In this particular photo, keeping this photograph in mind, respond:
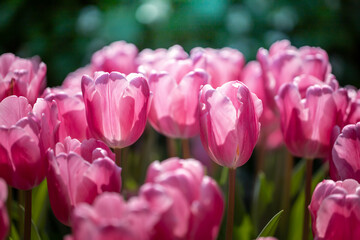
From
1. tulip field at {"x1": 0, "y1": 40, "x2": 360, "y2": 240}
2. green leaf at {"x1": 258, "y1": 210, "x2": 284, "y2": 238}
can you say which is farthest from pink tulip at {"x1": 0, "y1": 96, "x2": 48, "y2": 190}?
green leaf at {"x1": 258, "y1": 210, "x2": 284, "y2": 238}

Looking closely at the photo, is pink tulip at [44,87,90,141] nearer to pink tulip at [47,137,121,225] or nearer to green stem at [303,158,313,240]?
pink tulip at [47,137,121,225]

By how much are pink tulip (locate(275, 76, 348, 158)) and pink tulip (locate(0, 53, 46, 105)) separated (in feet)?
1.07

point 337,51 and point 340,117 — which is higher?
point 340,117

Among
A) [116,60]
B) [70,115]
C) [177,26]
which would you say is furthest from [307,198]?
[177,26]

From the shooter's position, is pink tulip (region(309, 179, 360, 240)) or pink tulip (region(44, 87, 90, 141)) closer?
pink tulip (region(309, 179, 360, 240))

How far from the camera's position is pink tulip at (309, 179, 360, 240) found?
447 mm

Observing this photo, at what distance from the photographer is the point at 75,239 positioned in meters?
0.38

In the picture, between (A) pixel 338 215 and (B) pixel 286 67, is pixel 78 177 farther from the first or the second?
(B) pixel 286 67

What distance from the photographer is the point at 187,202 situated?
0.40 meters

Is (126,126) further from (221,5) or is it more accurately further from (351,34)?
(351,34)

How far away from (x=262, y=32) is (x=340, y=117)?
1.42 meters

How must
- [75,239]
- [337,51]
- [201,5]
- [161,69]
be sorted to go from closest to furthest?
1. [75,239]
2. [161,69]
3. [201,5]
4. [337,51]

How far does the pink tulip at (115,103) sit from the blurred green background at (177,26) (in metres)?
1.30

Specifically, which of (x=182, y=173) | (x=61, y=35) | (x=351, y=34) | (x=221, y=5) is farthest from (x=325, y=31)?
(x=182, y=173)
